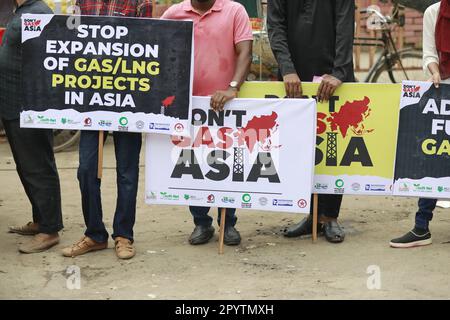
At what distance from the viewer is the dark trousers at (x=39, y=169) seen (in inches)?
243

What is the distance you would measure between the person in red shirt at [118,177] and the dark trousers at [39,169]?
336 mm

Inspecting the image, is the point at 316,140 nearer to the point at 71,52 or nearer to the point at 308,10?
the point at 308,10

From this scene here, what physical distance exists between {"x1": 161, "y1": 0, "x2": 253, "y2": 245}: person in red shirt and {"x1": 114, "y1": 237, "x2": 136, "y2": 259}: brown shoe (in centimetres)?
112

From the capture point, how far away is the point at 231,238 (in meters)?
6.29

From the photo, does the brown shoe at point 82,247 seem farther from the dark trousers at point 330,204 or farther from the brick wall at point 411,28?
the brick wall at point 411,28

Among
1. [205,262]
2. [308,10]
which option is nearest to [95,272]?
[205,262]

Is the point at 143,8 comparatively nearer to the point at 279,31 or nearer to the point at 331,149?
the point at 279,31

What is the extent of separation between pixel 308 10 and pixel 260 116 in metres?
0.87

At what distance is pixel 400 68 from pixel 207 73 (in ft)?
17.1

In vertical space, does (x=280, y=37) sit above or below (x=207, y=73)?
above

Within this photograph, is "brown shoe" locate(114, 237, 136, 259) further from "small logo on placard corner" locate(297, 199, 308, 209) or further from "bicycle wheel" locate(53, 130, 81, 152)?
"bicycle wheel" locate(53, 130, 81, 152)

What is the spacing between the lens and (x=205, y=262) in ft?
19.4

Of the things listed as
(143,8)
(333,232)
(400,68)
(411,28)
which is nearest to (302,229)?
(333,232)

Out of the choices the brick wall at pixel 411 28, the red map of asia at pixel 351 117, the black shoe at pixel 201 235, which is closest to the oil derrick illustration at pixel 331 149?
the red map of asia at pixel 351 117
